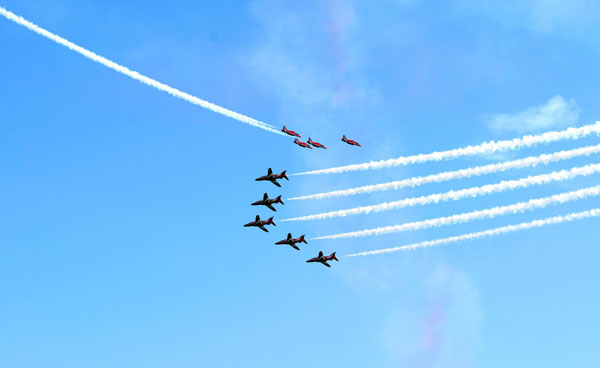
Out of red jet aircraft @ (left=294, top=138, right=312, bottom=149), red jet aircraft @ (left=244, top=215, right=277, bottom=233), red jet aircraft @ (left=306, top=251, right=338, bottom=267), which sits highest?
red jet aircraft @ (left=294, top=138, right=312, bottom=149)

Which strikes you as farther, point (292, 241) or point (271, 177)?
point (292, 241)

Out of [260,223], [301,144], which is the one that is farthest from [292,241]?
[301,144]

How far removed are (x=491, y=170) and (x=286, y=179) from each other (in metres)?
30.7

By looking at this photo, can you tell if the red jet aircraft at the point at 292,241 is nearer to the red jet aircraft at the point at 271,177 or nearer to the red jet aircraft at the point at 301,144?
the red jet aircraft at the point at 271,177

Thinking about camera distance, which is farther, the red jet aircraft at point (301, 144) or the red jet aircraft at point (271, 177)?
the red jet aircraft at point (301, 144)

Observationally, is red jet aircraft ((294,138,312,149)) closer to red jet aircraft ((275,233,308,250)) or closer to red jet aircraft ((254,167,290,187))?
red jet aircraft ((254,167,290,187))

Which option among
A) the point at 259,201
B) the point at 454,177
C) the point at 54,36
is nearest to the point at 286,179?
the point at 259,201

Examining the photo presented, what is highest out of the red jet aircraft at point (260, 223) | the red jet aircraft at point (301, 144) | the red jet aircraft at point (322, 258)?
the red jet aircraft at point (301, 144)

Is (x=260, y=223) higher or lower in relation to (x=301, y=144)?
lower

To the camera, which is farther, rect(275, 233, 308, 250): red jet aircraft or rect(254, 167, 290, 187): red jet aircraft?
rect(275, 233, 308, 250): red jet aircraft

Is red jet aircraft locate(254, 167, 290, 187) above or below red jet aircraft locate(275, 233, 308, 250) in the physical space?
above

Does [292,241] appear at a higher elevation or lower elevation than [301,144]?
lower

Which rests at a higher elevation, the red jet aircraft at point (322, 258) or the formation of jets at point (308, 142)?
the formation of jets at point (308, 142)

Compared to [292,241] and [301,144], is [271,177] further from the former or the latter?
[292,241]
